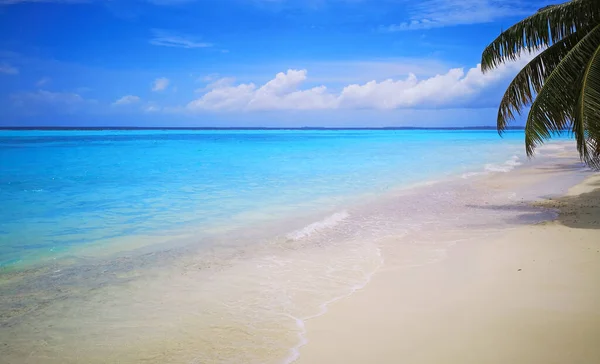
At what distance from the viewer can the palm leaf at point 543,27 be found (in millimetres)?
7168

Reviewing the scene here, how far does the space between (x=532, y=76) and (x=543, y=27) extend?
895 mm

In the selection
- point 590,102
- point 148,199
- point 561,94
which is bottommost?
point 148,199

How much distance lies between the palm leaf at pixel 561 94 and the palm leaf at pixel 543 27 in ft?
2.02

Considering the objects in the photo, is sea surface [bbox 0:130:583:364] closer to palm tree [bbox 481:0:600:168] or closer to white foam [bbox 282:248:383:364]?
white foam [bbox 282:248:383:364]

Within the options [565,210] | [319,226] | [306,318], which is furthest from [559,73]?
[306,318]

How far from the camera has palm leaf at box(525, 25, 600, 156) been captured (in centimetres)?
675

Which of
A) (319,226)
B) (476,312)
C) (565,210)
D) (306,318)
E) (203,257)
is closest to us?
(476,312)

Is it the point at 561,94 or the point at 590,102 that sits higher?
the point at 561,94

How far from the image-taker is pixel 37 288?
16.4ft

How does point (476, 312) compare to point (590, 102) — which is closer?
point (476, 312)

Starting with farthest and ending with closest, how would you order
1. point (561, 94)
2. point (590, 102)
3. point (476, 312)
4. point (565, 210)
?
point (565, 210) → point (561, 94) → point (590, 102) → point (476, 312)

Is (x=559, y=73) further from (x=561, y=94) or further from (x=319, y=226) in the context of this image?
(x=319, y=226)

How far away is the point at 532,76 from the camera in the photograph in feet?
26.5

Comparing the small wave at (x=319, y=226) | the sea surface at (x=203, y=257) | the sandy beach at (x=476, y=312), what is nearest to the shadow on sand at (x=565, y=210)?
the sea surface at (x=203, y=257)
